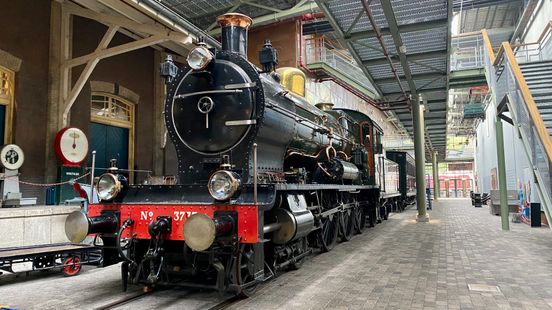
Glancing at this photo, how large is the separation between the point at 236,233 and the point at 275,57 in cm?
254

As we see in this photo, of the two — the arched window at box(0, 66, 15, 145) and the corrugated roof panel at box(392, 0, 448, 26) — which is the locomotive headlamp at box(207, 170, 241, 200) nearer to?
the corrugated roof panel at box(392, 0, 448, 26)

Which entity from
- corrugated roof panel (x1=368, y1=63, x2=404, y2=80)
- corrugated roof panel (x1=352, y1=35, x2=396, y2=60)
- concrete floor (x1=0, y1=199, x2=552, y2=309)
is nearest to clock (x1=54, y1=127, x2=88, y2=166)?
concrete floor (x1=0, y1=199, x2=552, y2=309)

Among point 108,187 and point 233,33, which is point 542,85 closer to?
point 233,33

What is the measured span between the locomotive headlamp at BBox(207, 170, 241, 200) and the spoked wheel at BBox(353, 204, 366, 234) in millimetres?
5801

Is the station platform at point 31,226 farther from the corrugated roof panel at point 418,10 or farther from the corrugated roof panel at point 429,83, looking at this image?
the corrugated roof panel at point 429,83

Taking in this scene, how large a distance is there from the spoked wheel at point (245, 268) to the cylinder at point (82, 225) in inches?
63.8

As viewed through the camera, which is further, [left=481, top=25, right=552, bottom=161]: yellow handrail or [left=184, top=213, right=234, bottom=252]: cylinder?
[left=481, top=25, right=552, bottom=161]: yellow handrail

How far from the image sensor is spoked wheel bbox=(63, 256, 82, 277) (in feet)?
19.7

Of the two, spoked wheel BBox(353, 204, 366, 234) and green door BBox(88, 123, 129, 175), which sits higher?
green door BBox(88, 123, 129, 175)

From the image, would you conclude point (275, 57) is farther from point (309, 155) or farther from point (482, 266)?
point (482, 266)

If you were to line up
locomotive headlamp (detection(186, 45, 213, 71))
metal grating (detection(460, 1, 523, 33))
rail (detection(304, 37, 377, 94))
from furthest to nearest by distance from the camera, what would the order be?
metal grating (detection(460, 1, 523, 33)) → rail (detection(304, 37, 377, 94)) → locomotive headlamp (detection(186, 45, 213, 71))

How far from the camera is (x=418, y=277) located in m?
5.39

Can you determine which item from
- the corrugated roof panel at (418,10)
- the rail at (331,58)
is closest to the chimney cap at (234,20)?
the corrugated roof panel at (418,10)

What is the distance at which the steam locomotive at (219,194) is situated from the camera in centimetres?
405
